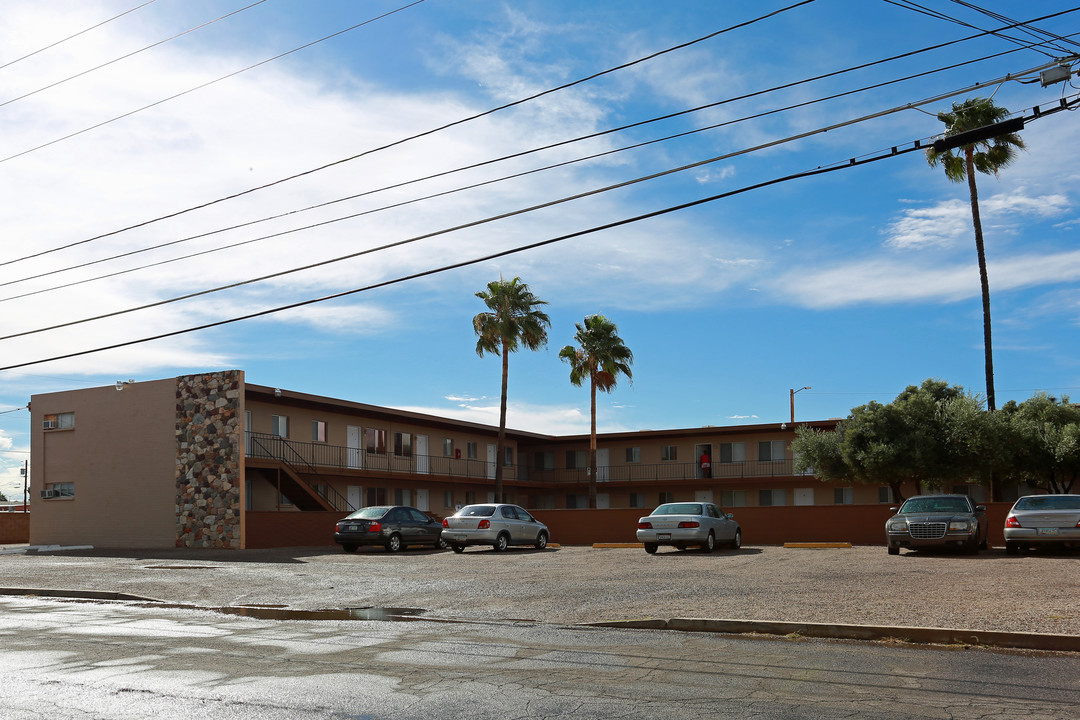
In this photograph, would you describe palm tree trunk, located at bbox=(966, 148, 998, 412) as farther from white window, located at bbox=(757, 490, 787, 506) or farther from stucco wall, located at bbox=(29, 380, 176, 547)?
stucco wall, located at bbox=(29, 380, 176, 547)

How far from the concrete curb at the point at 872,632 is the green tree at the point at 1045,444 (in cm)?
2548

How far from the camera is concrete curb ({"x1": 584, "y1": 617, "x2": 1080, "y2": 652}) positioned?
9807mm

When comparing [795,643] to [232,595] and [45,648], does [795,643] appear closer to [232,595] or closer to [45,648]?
[45,648]

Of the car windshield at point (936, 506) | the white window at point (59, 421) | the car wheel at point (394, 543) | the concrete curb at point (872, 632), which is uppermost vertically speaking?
the white window at point (59, 421)

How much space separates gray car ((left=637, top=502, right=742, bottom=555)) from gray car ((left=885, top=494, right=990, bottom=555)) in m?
4.54

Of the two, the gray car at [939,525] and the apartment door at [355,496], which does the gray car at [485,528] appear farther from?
the apartment door at [355,496]

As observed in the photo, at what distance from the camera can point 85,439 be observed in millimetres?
36062

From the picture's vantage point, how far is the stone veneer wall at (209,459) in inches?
1264

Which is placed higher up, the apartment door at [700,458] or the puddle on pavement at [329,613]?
the apartment door at [700,458]

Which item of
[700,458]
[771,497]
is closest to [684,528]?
[771,497]

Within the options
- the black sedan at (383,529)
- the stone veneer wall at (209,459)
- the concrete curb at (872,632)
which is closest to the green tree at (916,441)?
the black sedan at (383,529)

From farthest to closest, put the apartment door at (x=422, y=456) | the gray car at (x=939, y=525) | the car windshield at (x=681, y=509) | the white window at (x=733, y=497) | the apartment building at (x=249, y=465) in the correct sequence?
1. the white window at (x=733, y=497)
2. the apartment door at (x=422, y=456)
3. the apartment building at (x=249, y=465)
4. the car windshield at (x=681, y=509)
5. the gray car at (x=939, y=525)

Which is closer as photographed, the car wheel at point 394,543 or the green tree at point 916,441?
the car wheel at point 394,543

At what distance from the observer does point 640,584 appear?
16188 mm
